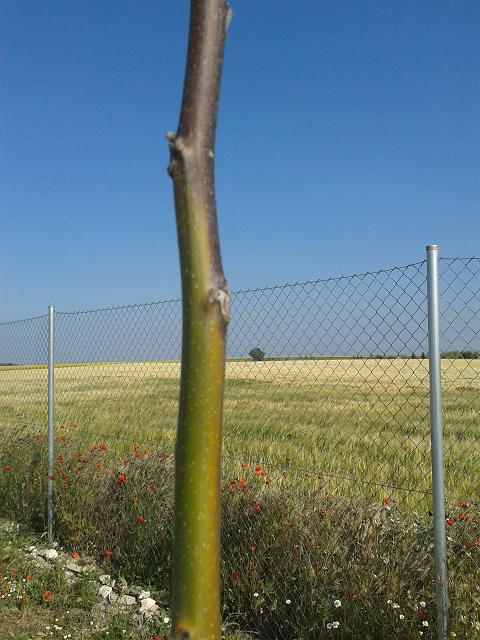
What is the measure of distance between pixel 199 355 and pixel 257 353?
3294 mm

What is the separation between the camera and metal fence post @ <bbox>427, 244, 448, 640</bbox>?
3045 mm

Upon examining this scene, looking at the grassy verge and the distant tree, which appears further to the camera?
the distant tree

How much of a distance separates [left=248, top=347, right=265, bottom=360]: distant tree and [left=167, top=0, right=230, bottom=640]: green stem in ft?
10.5

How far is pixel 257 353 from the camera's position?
4.39 meters

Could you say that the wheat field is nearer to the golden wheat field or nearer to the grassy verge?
the golden wheat field

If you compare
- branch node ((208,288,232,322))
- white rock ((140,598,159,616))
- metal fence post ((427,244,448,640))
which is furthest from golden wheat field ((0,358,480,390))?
branch node ((208,288,232,322))

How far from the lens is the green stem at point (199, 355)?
3.53 feet

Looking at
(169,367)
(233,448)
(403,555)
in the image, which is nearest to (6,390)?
(169,367)

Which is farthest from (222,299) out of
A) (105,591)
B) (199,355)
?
(105,591)

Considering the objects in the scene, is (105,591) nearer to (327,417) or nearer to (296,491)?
(296,491)

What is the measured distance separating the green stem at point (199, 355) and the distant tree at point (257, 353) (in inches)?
126

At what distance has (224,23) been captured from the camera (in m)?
1.28

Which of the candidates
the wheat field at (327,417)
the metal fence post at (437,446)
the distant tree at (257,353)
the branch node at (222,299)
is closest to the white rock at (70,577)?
the wheat field at (327,417)

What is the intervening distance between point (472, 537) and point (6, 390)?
7418 mm
